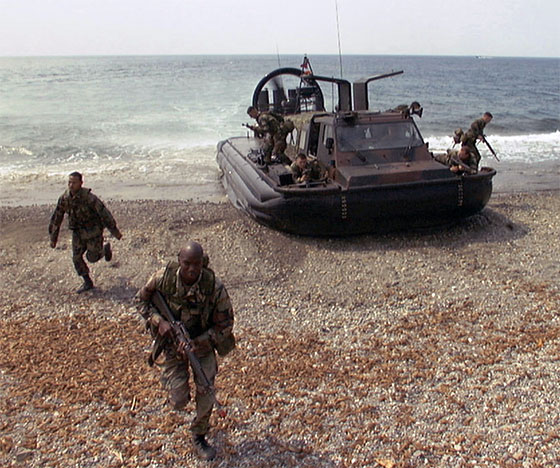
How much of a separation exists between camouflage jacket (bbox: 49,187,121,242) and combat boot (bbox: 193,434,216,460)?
2.58m

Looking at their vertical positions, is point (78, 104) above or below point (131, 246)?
above

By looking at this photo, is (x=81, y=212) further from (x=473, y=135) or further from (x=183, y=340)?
(x=473, y=135)

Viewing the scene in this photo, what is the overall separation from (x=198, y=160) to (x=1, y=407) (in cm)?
1101

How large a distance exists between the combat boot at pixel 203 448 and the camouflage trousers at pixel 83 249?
9.08 feet

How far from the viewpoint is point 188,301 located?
2855mm

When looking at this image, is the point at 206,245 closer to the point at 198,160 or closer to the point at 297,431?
the point at 297,431

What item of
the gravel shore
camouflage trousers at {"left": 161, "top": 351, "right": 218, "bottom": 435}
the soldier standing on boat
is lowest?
the gravel shore

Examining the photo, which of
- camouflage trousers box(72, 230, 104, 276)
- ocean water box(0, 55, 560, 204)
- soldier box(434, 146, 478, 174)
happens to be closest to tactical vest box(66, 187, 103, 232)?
camouflage trousers box(72, 230, 104, 276)

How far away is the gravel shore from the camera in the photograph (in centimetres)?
312

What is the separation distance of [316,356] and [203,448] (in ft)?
4.21

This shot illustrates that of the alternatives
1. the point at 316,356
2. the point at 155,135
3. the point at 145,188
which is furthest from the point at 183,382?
the point at 155,135

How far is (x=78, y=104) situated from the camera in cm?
2886

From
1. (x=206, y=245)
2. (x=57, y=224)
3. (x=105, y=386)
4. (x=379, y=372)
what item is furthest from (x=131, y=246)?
(x=379, y=372)

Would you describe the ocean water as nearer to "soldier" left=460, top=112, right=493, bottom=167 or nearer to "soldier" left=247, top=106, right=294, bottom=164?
"soldier" left=247, top=106, right=294, bottom=164
